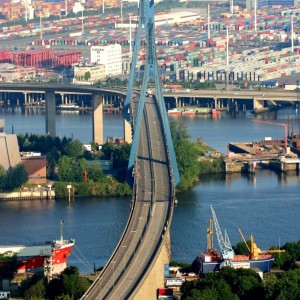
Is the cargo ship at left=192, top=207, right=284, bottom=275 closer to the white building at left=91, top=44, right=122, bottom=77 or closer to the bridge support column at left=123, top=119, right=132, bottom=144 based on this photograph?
the bridge support column at left=123, top=119, right=132, bottom=144

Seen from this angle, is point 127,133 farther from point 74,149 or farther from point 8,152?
point 8,152

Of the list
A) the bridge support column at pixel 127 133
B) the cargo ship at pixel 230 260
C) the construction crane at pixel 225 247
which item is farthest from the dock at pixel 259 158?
the cargo ship at pixel 230 260

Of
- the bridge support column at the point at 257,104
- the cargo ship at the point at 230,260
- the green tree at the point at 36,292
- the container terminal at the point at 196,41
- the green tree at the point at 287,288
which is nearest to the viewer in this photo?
the green tree at the point at 287,288

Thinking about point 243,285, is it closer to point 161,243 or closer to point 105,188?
point 161,243

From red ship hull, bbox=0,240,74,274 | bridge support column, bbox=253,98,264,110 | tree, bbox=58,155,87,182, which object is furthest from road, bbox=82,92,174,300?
bridge support column, bbox=253,98,264,110

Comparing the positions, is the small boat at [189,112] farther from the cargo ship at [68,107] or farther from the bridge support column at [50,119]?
the bridge support column at [50,119]

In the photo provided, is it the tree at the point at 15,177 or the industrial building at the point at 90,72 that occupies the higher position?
the industrial building at the point at 90,72
